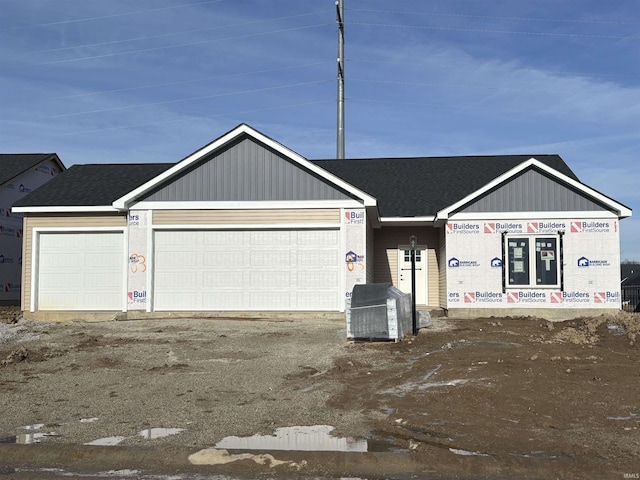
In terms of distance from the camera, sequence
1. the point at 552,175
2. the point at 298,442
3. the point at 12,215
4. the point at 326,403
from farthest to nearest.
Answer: the point at 12,215, the point at 552,175, the point at 326,403, the point at 298,442

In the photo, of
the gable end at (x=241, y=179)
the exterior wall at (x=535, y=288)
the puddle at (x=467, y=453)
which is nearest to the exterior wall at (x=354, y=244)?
the gable end at (x=241, y=179)

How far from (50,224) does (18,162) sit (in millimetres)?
10273

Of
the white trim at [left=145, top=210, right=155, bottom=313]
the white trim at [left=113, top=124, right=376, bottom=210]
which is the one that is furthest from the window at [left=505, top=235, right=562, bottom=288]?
the white trim at [left=145, top=210, right=155, bottom=313]

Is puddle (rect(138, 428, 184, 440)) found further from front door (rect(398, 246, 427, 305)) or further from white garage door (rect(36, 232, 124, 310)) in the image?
front door (rect(398, 246, 427, 305))

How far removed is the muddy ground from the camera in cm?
564

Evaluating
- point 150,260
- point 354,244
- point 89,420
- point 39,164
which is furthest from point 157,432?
point 39,164

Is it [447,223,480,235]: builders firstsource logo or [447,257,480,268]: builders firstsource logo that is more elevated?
[447,223,480,235]: builders firstsource logo

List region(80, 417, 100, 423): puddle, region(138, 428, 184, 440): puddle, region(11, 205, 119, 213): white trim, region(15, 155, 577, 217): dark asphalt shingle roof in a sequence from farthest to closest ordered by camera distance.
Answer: region(15, 155, 577, 217): dark asphalt shingle roof → region(11, 205, 119, 213): white trim → region(80, 417, 100, 423): puddle → region(138, 428, 184, 440): puddle

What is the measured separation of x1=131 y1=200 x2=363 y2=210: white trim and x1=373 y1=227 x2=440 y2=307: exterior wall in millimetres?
4306

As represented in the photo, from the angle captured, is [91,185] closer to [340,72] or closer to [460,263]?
[460,263]

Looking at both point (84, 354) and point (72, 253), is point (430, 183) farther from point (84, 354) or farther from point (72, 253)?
point (84, 354)

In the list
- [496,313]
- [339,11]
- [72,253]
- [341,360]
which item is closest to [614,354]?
[341,360]

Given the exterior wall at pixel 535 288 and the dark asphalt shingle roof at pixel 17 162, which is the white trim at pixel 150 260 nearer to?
the exterior wall at pixel 535 288

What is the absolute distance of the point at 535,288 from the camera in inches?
709
